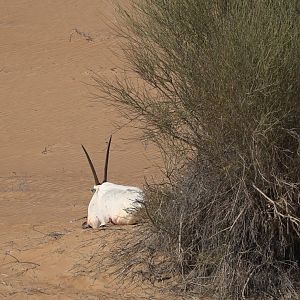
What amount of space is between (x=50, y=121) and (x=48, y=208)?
8521 millimetres

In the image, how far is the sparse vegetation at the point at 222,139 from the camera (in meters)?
7.07

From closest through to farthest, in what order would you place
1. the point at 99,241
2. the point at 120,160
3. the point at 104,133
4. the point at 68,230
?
1. the point at 99,241
2. the point at 68,230
3. the point at 120,160
4. the point at 104,133

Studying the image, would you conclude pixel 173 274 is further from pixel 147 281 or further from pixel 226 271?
pixel 226 271

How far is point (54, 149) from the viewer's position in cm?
1886

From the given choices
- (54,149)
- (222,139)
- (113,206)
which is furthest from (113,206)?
(54,149)

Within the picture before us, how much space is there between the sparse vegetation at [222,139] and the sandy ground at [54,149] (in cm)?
71

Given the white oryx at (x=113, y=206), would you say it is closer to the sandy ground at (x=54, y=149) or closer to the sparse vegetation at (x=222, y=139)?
the sandy ground at (x=54, y=149)

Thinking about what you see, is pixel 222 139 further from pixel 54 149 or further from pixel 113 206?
pixel 54 149

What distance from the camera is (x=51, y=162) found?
58.0 feet

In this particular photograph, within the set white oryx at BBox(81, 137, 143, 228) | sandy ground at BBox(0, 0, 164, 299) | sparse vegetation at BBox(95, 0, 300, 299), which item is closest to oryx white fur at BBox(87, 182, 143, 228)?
white oryx at BBox(81, 137, 143, 228)

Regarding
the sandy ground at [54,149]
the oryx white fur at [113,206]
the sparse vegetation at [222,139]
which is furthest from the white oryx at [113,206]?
the sparse vegetation at [222,139]

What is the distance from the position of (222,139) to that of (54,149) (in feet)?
38.9

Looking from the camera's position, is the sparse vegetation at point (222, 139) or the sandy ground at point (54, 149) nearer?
the sparse vegetation at point (222, 139)

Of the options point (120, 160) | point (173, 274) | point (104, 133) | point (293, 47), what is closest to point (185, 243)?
point (173, 274)
